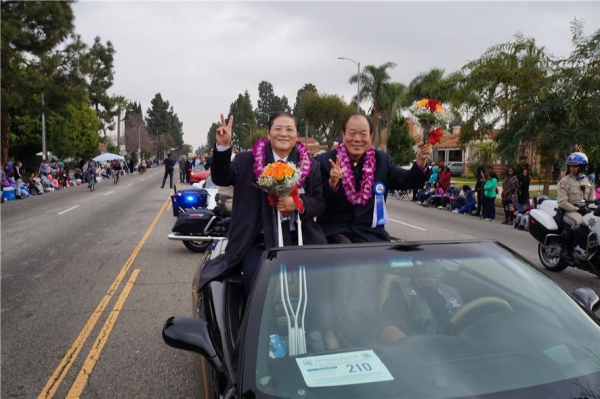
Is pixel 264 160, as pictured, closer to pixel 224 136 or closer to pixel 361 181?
pixel 224 136

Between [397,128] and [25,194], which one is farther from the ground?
[397,128]

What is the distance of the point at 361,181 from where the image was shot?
168 inches

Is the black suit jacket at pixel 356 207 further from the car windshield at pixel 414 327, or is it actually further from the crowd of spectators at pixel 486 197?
the crowd of spectators at pixel 486 197

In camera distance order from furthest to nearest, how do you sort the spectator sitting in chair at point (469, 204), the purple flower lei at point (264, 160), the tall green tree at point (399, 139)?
the tall green tree at point (399, 139), the spectator sitting in chair at point (469, 204), the purple flower lei at point (264, 160)

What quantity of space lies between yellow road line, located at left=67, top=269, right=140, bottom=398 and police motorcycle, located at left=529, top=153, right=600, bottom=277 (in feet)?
20.1

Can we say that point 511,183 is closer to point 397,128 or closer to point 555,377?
point 555,377

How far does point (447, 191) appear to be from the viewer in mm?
19812

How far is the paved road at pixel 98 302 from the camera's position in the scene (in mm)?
3941

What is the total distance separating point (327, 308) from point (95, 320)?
3.85m

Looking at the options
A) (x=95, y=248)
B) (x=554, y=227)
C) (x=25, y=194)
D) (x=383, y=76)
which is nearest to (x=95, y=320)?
(x=95, y=248)

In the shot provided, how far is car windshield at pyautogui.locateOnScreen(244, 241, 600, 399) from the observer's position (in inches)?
78.0

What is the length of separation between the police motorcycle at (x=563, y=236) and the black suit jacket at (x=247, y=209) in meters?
4.72

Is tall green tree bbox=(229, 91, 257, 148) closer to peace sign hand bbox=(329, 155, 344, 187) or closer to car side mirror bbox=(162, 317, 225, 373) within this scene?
peace sign hand bbox=(329, 155, 344, 187)

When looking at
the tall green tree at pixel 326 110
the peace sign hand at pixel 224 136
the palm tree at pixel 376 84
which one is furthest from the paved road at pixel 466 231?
the tall green tree at pixel 326 110
